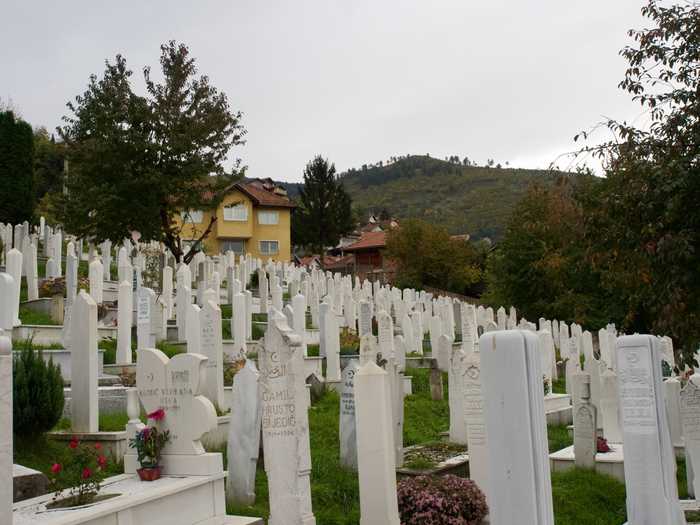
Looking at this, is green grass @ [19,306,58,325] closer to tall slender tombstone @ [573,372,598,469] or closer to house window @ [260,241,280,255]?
tall slender tombstone @ [573,372,598,469]

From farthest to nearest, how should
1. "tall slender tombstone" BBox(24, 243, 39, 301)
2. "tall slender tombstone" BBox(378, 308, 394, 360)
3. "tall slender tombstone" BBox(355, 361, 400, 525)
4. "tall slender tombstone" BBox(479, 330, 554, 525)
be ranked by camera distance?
"tall slender tombstone" BBox(378, 308, 394, 360) < "tall slender tombstone" BBox(24, 243, 39, 301) < "tall slender tombstone" BBox(355, 361, 400, 525) < "tall slender tombstone" BBox(479, 330, 554, 525)

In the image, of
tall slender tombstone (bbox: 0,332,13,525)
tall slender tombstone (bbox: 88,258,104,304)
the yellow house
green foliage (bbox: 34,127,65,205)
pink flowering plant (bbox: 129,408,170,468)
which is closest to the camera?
tall slender tombstone (bbox: 0,332,13,525)

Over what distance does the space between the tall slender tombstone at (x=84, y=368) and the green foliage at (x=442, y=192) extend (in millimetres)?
78094

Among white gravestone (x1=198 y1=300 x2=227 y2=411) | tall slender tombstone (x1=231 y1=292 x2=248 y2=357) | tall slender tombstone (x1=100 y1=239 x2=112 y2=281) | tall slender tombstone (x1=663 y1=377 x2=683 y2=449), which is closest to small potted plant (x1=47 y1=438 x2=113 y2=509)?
white gravestone (x1=198 y1=300 x2=227 y2=411)

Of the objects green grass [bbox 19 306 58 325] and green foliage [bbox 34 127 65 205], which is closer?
green grass [bbox 19 306 58 325]

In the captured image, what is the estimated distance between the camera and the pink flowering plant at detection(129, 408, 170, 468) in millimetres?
7391

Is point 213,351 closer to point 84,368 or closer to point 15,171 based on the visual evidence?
point 84,368

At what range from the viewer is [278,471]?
7.28 metres

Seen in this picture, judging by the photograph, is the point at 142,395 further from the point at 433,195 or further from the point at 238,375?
the point at 433,195

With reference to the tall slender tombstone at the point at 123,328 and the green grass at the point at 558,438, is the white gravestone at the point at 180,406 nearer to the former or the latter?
the tall slender tombstone at the point at 123,328

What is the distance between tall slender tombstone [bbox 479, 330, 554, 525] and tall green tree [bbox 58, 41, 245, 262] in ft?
62.6

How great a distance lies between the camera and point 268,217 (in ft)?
185

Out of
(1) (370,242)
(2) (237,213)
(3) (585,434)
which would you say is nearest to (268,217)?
(2) (237,213)

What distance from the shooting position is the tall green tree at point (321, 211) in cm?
6397
